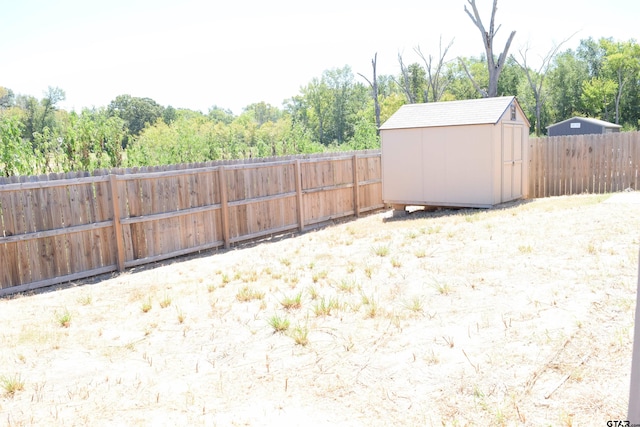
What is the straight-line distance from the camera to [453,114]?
12.9 metres

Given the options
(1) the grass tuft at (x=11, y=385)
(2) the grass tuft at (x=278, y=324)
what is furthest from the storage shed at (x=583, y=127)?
(1) the grass tuft at (x=11, y=385)

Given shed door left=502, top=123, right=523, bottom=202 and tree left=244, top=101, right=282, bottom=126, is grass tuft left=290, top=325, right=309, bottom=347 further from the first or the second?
tree left=244, top=101, right=282, bottom=126

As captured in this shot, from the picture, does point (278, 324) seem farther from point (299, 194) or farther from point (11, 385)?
point (299, 194)

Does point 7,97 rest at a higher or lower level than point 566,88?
higher

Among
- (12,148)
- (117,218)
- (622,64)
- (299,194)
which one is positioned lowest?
(299,194)

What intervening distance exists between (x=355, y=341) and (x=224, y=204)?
246 inches

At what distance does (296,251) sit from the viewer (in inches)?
351

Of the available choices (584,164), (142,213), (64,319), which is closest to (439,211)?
(584,164)

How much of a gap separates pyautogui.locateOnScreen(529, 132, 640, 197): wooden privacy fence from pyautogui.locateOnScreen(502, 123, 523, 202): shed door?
168 cm

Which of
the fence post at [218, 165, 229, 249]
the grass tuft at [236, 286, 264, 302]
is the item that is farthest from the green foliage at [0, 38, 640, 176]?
the grass tuft at [236, 286, 264, 302]

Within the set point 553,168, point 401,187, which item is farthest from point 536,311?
point 553,168

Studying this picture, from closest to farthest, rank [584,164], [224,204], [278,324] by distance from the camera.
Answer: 1. [278,324]
2. [224,204]
3. [584,164]

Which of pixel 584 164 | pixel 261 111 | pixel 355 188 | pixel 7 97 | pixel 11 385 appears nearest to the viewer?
pixel 11 385

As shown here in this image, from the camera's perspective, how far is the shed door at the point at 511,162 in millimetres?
12758
